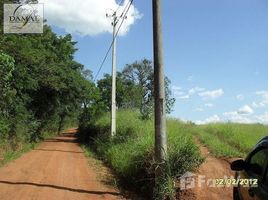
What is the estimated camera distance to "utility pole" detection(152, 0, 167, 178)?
12.0m

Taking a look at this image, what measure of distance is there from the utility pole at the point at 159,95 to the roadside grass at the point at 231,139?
12.9 ft

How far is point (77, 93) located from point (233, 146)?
1197 inches

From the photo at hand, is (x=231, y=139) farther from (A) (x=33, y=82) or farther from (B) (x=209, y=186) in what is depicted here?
(A) (x=33, y=82)

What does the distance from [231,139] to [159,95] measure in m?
6.88

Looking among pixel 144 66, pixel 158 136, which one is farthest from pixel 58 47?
pixel 158 136

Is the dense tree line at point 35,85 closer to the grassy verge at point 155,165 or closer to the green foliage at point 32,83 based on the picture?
the green foliage at point 32,83

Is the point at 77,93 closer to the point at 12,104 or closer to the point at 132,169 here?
the point at 12,104

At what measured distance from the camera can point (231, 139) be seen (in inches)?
709

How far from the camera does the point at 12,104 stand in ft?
96.4

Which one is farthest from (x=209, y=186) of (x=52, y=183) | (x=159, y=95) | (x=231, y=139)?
(x=231, y=139)

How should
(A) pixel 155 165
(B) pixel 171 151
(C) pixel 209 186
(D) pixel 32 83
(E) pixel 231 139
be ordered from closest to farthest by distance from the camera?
(C) pixel 209 186 < (A) pixel 155 165 < (B) pixel 171 151 < (E) pixel 231 139 < (D) pixel 32 83

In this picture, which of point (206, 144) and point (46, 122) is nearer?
point (206, 144)

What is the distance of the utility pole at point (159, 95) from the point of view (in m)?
12.0

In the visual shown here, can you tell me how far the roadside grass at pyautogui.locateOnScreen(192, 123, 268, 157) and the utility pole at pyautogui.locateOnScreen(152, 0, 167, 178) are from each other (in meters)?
3.93
